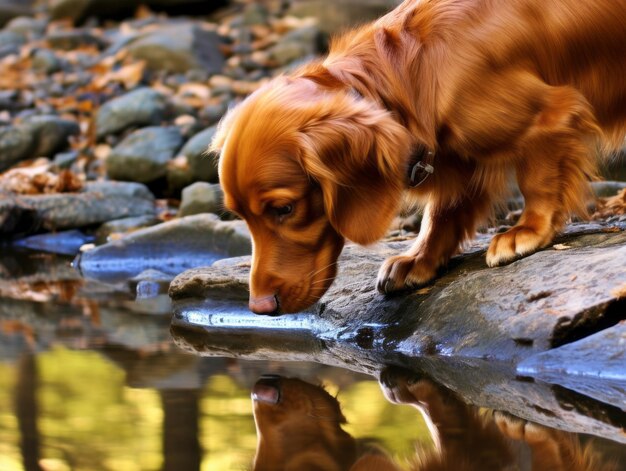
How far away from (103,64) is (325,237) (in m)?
8.38

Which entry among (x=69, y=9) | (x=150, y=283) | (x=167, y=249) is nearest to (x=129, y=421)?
(x=150, y=283)

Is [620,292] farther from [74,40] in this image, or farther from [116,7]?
[116,7]

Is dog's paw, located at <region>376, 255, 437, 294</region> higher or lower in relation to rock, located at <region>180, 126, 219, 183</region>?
higher

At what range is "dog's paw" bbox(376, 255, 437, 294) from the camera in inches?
138

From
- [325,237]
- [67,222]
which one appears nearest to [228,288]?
[325,237]

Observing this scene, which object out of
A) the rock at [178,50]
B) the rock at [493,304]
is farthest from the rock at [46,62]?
the rock at [493,304]

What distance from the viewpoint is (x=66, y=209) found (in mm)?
6723

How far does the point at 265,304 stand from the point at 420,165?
2.11 feet

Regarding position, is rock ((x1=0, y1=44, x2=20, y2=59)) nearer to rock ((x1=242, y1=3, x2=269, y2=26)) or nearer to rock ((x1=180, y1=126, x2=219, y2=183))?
rock ((x1=242, y1=3, x2=269, y2=26))

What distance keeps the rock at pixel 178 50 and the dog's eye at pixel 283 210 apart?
785 cm

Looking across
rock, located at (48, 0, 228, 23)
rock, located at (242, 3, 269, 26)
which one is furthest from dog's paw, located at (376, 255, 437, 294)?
rock, located at (48, 0, 228, 23)

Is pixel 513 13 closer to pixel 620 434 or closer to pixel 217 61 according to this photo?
pixel 620 434

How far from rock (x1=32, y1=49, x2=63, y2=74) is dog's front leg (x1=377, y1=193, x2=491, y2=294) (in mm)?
8446

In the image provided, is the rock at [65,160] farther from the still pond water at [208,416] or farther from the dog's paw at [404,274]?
the dog's paw at [404,274]
